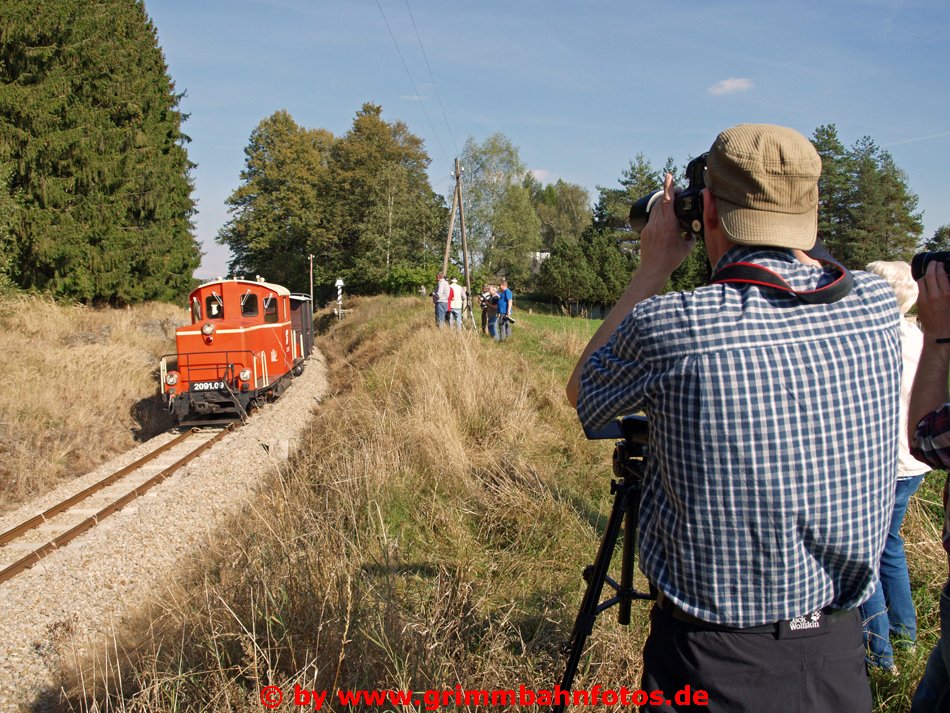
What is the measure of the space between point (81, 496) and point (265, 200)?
1943 inches

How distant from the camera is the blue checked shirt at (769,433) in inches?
53.2

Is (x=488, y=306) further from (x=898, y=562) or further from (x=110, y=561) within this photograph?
(x=898, y=562)

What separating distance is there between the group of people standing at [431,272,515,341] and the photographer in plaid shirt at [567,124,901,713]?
13.7 meters

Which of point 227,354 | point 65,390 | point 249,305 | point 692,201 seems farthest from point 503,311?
point 692,201

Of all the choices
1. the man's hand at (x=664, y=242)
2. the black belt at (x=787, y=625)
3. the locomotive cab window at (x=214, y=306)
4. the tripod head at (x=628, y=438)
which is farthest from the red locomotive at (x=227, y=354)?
the black belt at (x=787, y=625)

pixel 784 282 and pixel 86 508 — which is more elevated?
pixel 784 282

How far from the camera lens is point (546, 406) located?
8.14 meters

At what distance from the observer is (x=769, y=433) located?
1.35m

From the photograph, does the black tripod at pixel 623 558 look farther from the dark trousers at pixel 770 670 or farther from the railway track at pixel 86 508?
the railway track at pixel 86 508

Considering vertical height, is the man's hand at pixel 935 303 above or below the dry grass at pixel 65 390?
above

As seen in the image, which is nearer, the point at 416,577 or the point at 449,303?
the point at 416,577

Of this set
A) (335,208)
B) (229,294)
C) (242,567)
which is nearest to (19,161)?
(229,294)

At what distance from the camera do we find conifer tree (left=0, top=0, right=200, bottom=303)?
55.3ft

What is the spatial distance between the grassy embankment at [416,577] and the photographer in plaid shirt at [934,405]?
1.09m
